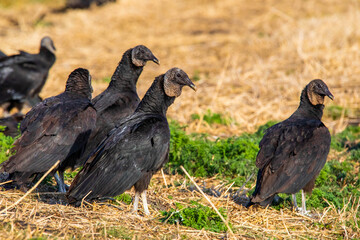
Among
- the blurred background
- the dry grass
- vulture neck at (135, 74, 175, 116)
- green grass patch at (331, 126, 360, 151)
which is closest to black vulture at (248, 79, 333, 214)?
the dry grass

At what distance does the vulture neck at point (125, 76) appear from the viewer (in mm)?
5965

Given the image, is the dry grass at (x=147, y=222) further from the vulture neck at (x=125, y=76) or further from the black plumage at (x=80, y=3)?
the black plumage at (x=80, y=3)

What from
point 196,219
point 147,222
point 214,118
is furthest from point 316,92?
point 214,118

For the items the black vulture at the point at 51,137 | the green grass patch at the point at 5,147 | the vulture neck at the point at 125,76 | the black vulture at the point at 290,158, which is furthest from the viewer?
the vulture neck at the point at 125,76

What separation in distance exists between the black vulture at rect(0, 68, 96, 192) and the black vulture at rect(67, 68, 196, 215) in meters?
0.54

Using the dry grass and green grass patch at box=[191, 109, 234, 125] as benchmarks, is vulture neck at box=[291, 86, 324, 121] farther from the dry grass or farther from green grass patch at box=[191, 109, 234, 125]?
green grass patch at box=[191, 109, 234, 125]

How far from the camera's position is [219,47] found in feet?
43.2

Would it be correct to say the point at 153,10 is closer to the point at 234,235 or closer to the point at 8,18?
the point at 8,18

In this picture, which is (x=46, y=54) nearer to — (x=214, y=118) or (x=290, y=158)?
(x=214, y=118)

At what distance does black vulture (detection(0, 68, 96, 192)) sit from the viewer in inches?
185

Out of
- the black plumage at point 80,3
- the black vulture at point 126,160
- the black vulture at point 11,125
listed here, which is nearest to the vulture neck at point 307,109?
the black vulture at point 126,160

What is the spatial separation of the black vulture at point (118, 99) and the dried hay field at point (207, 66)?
82 centimetres

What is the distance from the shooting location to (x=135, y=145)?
4.43 m

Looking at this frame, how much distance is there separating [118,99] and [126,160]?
1.50 meters
